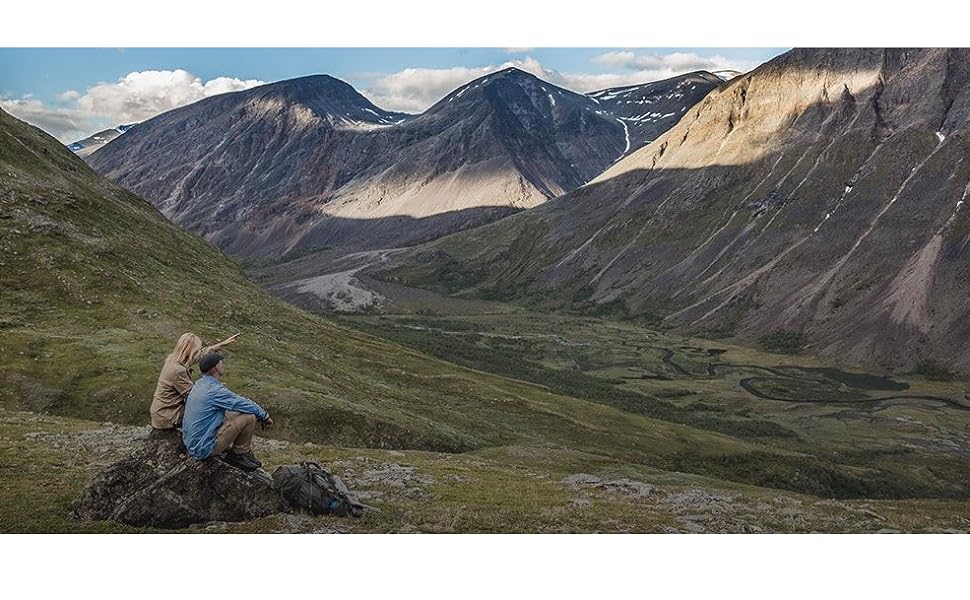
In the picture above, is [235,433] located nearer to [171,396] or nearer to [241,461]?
[241,461]

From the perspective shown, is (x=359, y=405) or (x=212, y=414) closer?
(x=212, y=414)

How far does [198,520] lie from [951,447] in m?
129

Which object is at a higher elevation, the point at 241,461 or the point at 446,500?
the point at 241,461

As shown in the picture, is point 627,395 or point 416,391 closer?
point 416,391

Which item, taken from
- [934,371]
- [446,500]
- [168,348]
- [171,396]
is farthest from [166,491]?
[934,371]

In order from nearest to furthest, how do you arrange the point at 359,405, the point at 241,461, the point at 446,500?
the point at 241,461
the point at 446,500
the point at 359,405

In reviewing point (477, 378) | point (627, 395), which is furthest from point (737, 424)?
point (477, 378)

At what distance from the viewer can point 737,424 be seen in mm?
124562

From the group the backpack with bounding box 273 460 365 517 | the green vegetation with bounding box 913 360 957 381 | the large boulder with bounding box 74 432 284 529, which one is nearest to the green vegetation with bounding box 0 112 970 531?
the large boulder with bounding box 74 432 284 529

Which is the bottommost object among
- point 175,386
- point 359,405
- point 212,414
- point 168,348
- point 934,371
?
point 934,371

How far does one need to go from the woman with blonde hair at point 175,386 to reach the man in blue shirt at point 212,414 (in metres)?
0.60

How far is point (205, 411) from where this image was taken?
20.3 m

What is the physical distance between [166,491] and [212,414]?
2872 millimetres

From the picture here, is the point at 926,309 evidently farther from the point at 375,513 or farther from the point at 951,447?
the point at 375,513
